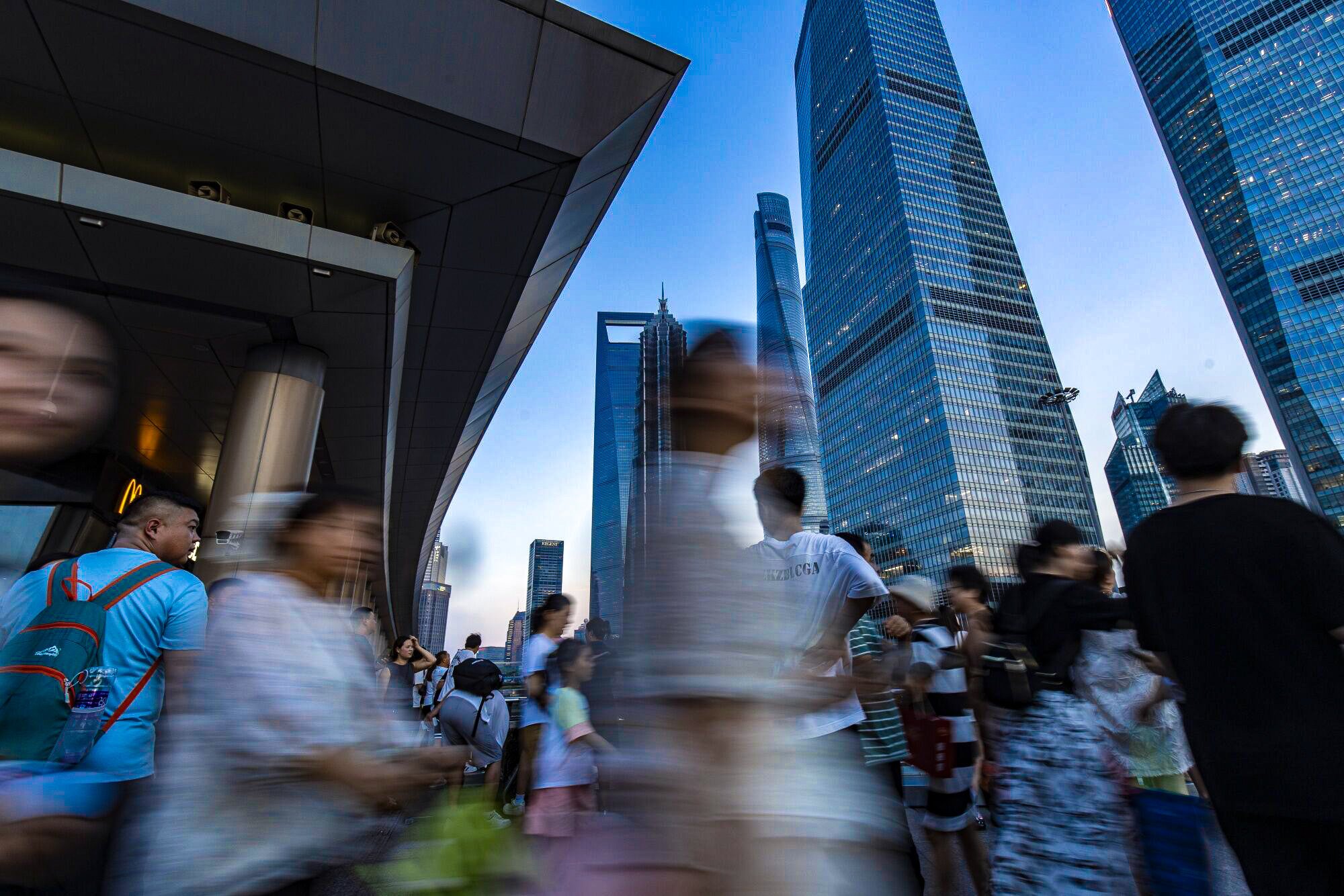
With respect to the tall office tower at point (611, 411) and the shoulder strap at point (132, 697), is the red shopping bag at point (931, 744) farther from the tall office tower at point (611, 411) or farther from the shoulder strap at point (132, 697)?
the tall office tower at point (611, 411)

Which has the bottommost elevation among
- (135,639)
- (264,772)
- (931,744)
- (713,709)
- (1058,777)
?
(931,744)

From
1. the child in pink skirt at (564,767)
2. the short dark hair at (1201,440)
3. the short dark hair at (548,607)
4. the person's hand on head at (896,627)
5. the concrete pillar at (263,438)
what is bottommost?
the child in pink skirt at (564,767)

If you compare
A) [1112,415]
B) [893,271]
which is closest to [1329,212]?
[893,271]

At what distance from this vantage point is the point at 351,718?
Answer: 1.26 metres

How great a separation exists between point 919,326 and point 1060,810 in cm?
8587

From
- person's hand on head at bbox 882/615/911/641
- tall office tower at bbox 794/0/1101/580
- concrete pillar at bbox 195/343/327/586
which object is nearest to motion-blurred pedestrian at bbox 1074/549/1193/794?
person's hand on head at bbox 882/615/911/641

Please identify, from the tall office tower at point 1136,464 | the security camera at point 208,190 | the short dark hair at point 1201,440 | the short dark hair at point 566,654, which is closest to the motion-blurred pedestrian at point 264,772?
the short dark hair at point 566,654

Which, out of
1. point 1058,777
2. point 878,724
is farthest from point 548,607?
point 1058,777

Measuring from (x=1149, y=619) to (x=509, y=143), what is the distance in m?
5.71

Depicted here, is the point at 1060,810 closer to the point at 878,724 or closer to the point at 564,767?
the point at 878,724

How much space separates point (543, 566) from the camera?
14250cm

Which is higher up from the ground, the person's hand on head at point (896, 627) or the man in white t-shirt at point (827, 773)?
the person's hand on head at point (896, 627)

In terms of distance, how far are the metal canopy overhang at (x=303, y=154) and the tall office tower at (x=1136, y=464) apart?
431 feet

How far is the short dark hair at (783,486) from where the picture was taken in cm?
203
